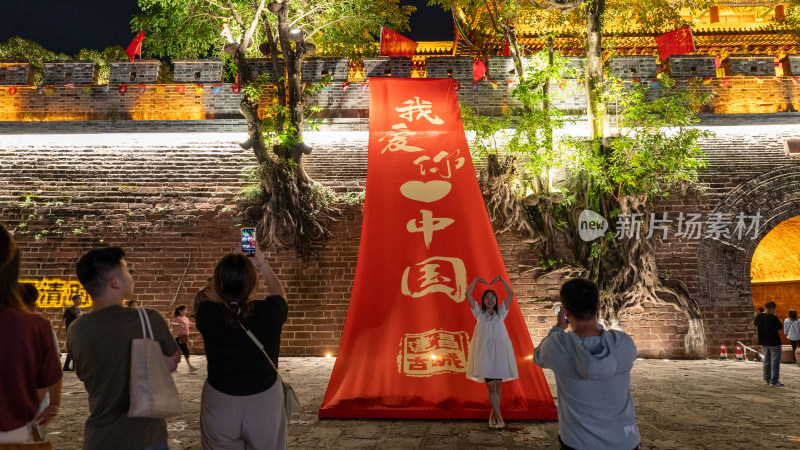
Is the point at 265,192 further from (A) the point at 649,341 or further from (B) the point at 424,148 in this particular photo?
(A) the point at 649,341

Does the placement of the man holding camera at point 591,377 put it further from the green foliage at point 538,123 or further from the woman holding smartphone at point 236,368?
the green foliage at point 538,123

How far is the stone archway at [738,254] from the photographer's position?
721 cm

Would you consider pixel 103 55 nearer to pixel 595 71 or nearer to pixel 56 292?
pixel 56 292

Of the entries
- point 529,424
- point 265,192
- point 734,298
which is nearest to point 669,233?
point 734,298

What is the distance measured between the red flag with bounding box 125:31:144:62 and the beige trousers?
10.0 meters

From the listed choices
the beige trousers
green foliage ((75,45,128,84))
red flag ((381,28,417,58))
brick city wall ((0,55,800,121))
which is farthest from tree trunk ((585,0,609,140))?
green foliage ((75,45,128,84))

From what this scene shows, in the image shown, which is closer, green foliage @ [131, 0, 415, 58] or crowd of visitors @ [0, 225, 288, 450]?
crowd of visitors @ [0, 225, 288, 450]

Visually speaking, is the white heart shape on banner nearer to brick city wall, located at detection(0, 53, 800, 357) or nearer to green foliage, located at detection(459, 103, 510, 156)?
brick city wall, located at detection(0, 53, 800, 357)

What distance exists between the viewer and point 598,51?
8492 millimetres

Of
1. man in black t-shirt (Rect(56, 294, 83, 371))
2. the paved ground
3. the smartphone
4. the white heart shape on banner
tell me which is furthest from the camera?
man in black t-shirt (Rect(56, 294, 83, 371))

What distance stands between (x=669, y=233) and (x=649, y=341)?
184cm

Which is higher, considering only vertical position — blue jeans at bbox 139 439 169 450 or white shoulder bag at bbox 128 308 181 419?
white shoulder bag at bbox 128 308 181 419

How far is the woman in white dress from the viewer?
12.4ft

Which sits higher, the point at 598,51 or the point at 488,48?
the point at 488,48
